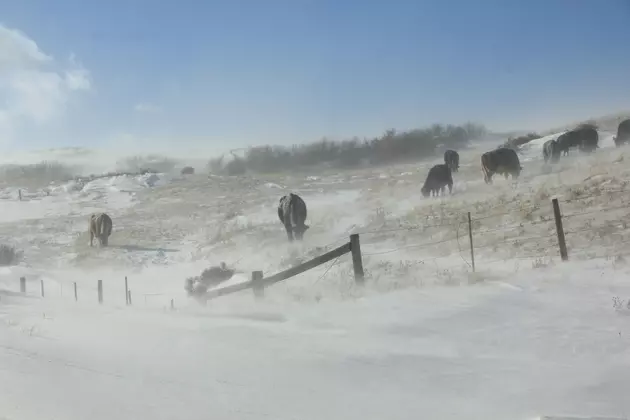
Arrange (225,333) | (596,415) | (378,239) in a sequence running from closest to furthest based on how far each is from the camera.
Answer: (596,415) → (225,333) → (378,239)

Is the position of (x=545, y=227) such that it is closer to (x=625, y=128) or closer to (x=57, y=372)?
(x=625, y=128)

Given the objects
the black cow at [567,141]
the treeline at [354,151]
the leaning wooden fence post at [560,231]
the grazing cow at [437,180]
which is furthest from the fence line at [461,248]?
the treeline at [354,151]

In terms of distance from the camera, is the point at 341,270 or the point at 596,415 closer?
the point at 596,415

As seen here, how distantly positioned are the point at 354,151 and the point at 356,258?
1.30m

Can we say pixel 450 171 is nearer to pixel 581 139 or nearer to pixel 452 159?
pixel 452 159

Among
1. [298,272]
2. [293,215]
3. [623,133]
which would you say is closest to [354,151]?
[293,215]

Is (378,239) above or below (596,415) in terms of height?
above

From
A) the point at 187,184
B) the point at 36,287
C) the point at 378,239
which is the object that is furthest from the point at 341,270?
the point at 36,287

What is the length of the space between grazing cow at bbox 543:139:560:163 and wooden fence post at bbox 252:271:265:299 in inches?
140

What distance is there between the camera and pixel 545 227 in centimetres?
598

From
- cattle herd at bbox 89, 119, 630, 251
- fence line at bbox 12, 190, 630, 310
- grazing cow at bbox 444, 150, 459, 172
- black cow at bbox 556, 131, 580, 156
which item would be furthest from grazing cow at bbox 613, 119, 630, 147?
grazing cow at bbox 444, 150, 459, 172

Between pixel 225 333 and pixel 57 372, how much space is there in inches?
52.0

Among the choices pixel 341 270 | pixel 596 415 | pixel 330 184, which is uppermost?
pixel 330 184

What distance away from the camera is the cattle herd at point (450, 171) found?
6090 millimetres
